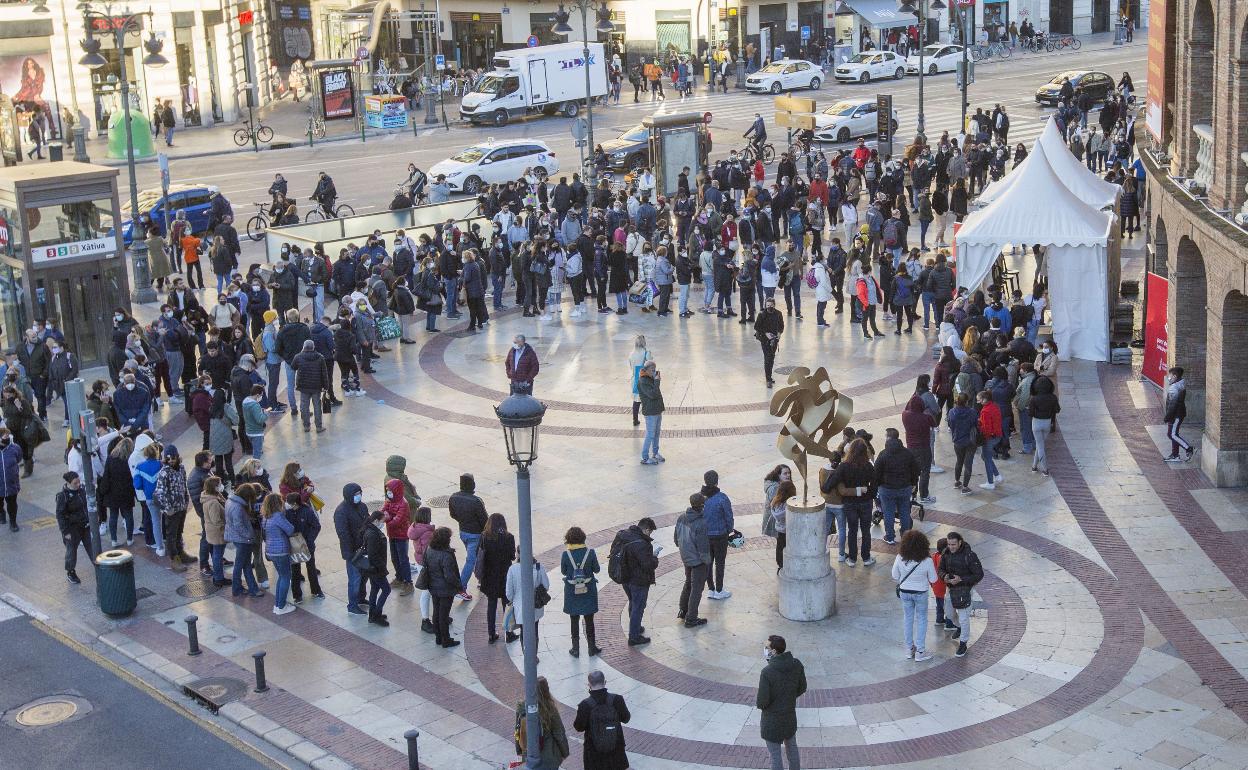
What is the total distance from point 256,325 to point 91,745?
48.4ft

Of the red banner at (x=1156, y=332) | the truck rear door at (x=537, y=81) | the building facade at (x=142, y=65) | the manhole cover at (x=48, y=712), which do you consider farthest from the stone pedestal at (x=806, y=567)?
the truck rear door at (x=537, y=81)

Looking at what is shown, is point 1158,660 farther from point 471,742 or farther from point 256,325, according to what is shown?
point 256,325

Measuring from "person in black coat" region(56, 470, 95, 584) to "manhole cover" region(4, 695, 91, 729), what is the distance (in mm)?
3215

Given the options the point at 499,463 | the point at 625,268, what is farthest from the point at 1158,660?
the point at 625,268

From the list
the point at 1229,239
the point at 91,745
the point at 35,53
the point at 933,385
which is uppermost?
the point at 35,53

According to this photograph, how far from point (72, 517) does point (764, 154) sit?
32.4m

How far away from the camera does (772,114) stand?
2432 inches

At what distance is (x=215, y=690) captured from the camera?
16797 millimetres

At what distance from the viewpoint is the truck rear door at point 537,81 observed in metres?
61.4

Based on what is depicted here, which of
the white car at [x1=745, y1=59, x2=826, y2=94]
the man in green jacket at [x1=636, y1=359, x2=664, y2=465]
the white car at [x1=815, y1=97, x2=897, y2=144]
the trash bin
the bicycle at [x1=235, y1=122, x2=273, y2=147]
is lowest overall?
the trash bin

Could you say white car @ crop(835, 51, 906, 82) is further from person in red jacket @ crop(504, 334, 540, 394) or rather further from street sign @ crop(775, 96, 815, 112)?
person in red jacket @ crop(504, 334, 540, 394)

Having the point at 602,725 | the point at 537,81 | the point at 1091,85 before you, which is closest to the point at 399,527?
the point at 602,725

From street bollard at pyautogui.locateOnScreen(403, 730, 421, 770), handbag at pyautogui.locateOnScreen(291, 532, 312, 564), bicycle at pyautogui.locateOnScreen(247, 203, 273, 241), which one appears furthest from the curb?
bicycle at pyautogui.locateOnScreen(247, 203, 273, 241)

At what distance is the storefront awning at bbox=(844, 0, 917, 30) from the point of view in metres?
79.1
